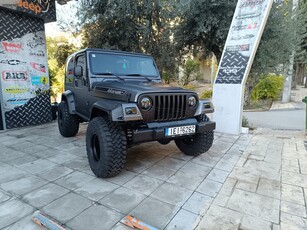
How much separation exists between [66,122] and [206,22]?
5.06 m

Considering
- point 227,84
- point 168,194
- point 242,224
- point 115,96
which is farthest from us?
point 227,84

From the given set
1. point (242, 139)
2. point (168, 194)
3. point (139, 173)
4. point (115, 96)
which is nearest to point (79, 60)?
point (115, 96)

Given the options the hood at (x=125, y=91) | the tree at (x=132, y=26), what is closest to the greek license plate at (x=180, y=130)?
the hood at (x=125, y=91)

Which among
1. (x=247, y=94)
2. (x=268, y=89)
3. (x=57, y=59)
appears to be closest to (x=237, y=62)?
(x=247, y=94)

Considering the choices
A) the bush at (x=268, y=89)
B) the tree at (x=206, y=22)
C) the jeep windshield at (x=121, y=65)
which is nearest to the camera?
the jeep windshield at (x=121, y=65)

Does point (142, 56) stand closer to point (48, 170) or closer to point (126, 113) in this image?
point (126, 113)

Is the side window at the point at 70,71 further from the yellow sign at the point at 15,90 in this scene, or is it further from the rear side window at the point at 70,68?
the yellow sign at the point at 15,90

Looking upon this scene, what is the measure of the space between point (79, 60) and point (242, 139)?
3760mm

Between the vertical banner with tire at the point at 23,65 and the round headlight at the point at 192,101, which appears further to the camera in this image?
the vertical banner with tire at the point at 23,65

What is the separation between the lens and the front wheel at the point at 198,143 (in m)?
3.47

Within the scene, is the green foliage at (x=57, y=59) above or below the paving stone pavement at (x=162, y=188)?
above

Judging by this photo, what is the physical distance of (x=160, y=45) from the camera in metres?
7.58

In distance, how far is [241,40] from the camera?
511cm

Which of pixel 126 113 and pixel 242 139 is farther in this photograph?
pixel 242 139
